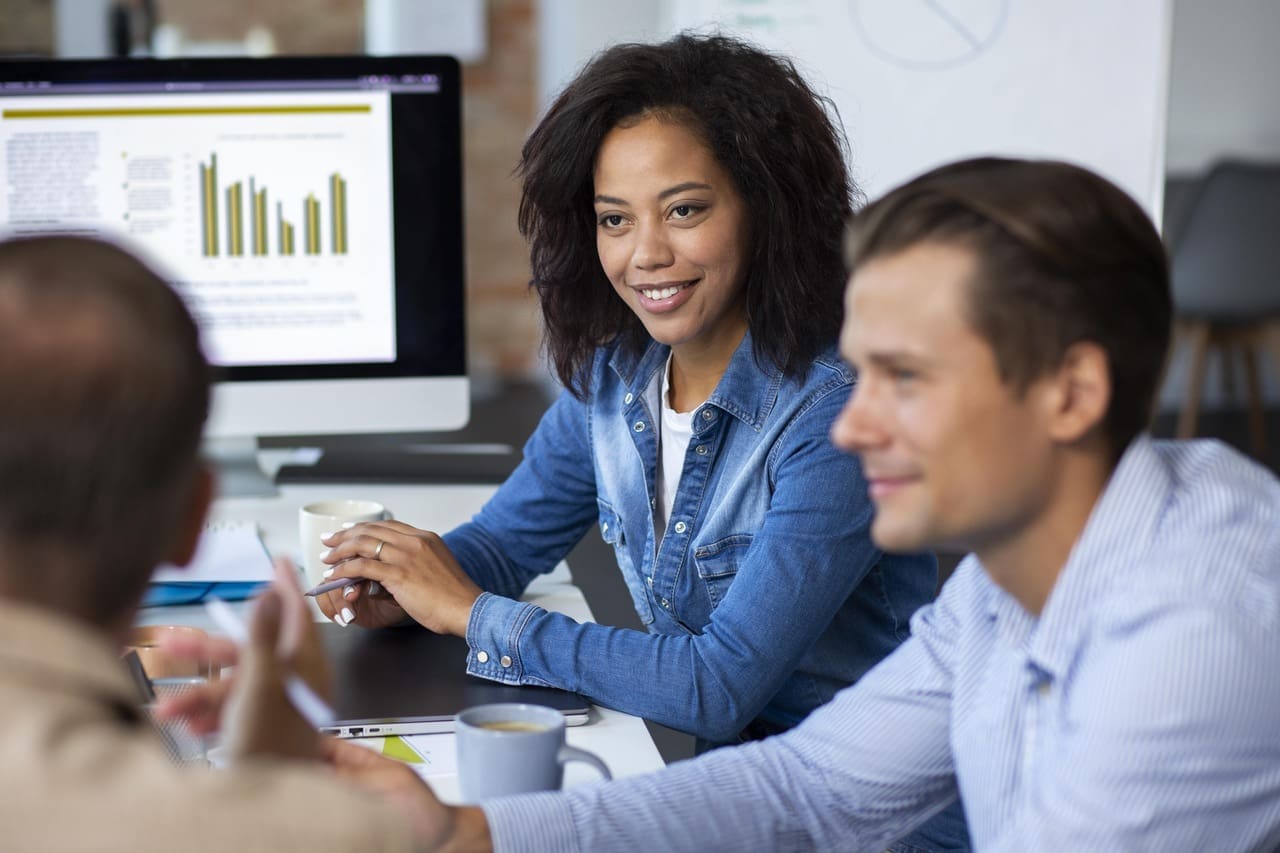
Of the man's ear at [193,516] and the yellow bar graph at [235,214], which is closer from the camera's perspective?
the man's ear at [193,516]

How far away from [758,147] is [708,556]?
434 millimetres

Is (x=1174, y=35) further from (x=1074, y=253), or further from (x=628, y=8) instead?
(x=1074, y=253)

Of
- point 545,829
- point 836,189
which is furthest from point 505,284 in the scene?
point 545,829

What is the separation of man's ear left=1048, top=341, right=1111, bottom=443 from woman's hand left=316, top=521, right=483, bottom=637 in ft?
2.19

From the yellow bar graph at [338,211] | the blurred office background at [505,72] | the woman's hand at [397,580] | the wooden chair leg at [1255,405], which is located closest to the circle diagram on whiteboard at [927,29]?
the yellow bar graph at [338,211]

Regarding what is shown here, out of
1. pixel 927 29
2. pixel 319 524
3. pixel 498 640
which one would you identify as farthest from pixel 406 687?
pixel 927 29

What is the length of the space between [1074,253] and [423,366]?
126cm

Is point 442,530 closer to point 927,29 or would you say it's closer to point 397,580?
point 397,580

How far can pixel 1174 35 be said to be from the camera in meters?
5.30

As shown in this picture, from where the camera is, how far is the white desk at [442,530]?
115cm

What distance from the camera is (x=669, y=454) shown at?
1.58 m

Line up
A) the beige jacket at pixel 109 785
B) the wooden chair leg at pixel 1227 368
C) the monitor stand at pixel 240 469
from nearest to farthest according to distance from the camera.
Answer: the beige jacket at pixel 109 785
the monitor stand at pixel 240 469
the wooden chair leg at pixel 1227 368

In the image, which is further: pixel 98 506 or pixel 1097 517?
pixel 1097 517

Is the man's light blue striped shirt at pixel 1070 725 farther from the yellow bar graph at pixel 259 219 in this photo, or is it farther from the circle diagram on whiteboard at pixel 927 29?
the circle diagram on whiteboard at pixel 927 29
